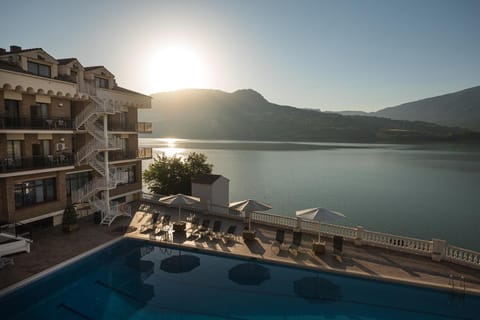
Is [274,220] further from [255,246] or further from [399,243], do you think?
[399,243]

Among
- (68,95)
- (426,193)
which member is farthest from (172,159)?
(426,193)

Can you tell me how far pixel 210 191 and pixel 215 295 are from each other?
40.6 ft

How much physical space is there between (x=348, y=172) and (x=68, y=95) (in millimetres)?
62810

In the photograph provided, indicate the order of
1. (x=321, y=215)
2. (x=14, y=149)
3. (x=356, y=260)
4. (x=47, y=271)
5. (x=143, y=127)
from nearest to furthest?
(x=47, y=271) → (x=356, y=260) → (x=321, y=215) → (x=14, y=149) → (x=143, y=127)

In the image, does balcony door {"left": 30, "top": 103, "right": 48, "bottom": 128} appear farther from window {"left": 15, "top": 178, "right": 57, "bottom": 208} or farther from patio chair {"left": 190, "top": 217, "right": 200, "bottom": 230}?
patio chair {"left": 190, "top": 217, "right": 200, "bottom": 230}

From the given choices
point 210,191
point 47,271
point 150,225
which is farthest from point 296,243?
point 47,271


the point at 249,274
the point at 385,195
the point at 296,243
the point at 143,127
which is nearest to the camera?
the point at 249,274

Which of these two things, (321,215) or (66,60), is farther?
→ (66,60)

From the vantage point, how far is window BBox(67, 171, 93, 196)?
22497 millimetres

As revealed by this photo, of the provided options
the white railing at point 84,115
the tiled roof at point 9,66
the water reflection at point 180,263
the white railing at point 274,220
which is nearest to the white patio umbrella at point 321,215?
the white railing at point 274,220

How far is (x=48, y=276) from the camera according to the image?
13.6 metres

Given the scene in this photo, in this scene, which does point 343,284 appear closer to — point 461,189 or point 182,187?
point 182,187

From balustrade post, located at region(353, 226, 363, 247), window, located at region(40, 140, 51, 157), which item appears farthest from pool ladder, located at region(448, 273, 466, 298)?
window, located at region(40, 140, 51, 157)

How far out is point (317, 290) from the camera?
1337 cm
